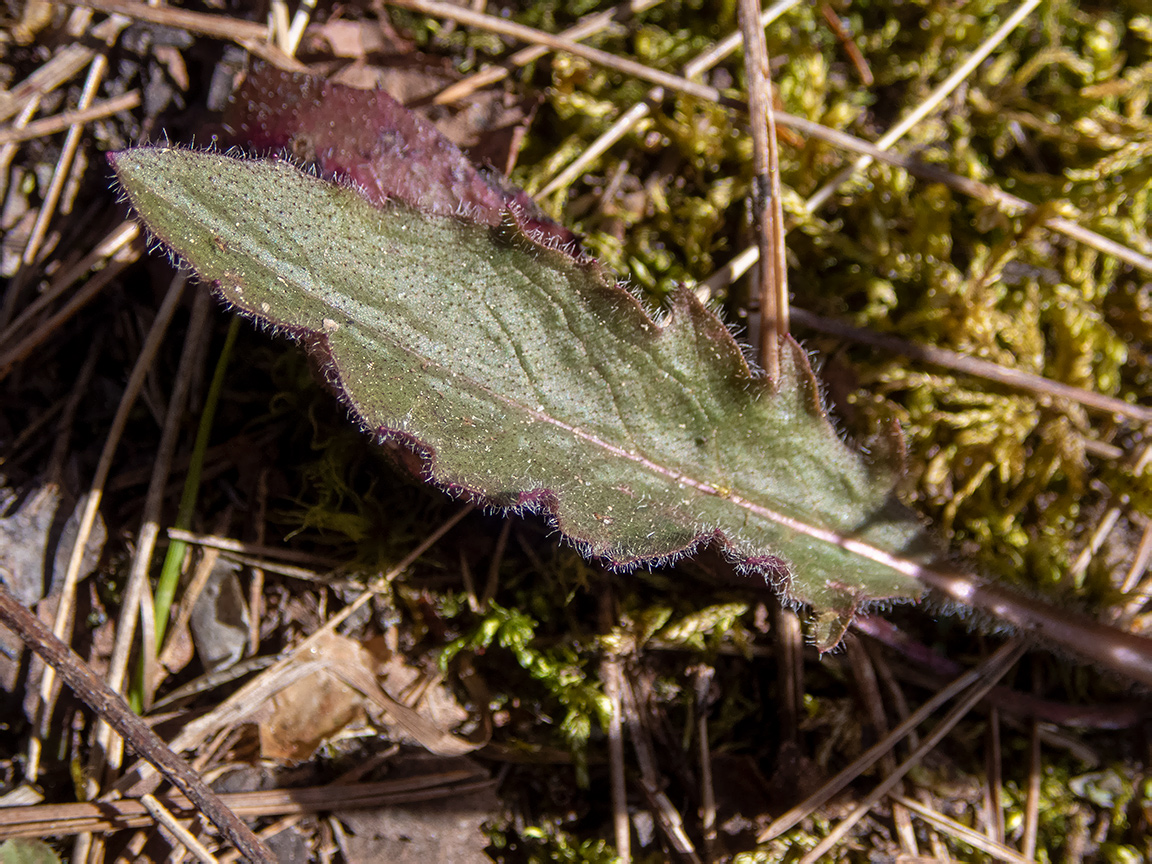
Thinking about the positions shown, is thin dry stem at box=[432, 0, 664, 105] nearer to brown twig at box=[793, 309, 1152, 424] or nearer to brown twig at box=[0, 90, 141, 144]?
brown twig at box=[0, 90, 141, 144]

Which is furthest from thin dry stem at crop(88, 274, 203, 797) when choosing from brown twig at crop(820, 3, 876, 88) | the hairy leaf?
brown twig at crop(820, 3, 876, 88)

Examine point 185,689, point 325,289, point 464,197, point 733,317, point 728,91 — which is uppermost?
point 728,91

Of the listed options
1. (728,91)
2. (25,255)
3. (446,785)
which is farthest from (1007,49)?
(25,255)

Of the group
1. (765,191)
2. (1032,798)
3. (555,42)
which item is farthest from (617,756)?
(555,42)

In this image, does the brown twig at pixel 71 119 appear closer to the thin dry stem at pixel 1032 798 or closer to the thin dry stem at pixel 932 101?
the thin dry stem at pixel 932 101

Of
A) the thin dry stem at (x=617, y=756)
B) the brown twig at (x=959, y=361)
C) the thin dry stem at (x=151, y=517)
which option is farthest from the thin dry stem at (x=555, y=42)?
the thin dry stem at (x=617, y=756)

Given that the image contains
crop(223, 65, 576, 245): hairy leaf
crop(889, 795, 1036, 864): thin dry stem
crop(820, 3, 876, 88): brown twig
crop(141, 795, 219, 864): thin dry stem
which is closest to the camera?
crop(223, 65, 576, 245): hairy leaf

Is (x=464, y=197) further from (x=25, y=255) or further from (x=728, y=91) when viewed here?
(x=25, y=255)
